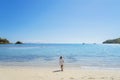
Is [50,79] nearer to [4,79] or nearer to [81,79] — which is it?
[81,79]

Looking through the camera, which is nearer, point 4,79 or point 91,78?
point 4,79

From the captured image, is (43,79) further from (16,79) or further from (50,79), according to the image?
(16,79)

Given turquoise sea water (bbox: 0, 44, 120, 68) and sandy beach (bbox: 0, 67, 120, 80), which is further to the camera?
turquoise sea water (bbox: 0, 44, 120, 68)

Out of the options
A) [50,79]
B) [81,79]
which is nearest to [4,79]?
[50,79]

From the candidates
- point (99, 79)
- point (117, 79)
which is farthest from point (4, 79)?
point (117, 79)

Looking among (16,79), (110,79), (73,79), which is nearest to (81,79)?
(73,79)

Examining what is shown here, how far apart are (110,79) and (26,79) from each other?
577 centimetres

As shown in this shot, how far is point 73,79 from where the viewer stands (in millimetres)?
14820

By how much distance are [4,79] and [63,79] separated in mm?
3963

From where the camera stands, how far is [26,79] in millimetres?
14539

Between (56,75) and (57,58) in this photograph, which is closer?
(56,75)

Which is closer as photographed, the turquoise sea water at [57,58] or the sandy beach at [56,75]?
the sandy beach at [56,75]

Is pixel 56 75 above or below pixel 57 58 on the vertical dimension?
above

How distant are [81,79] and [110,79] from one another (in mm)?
1997
